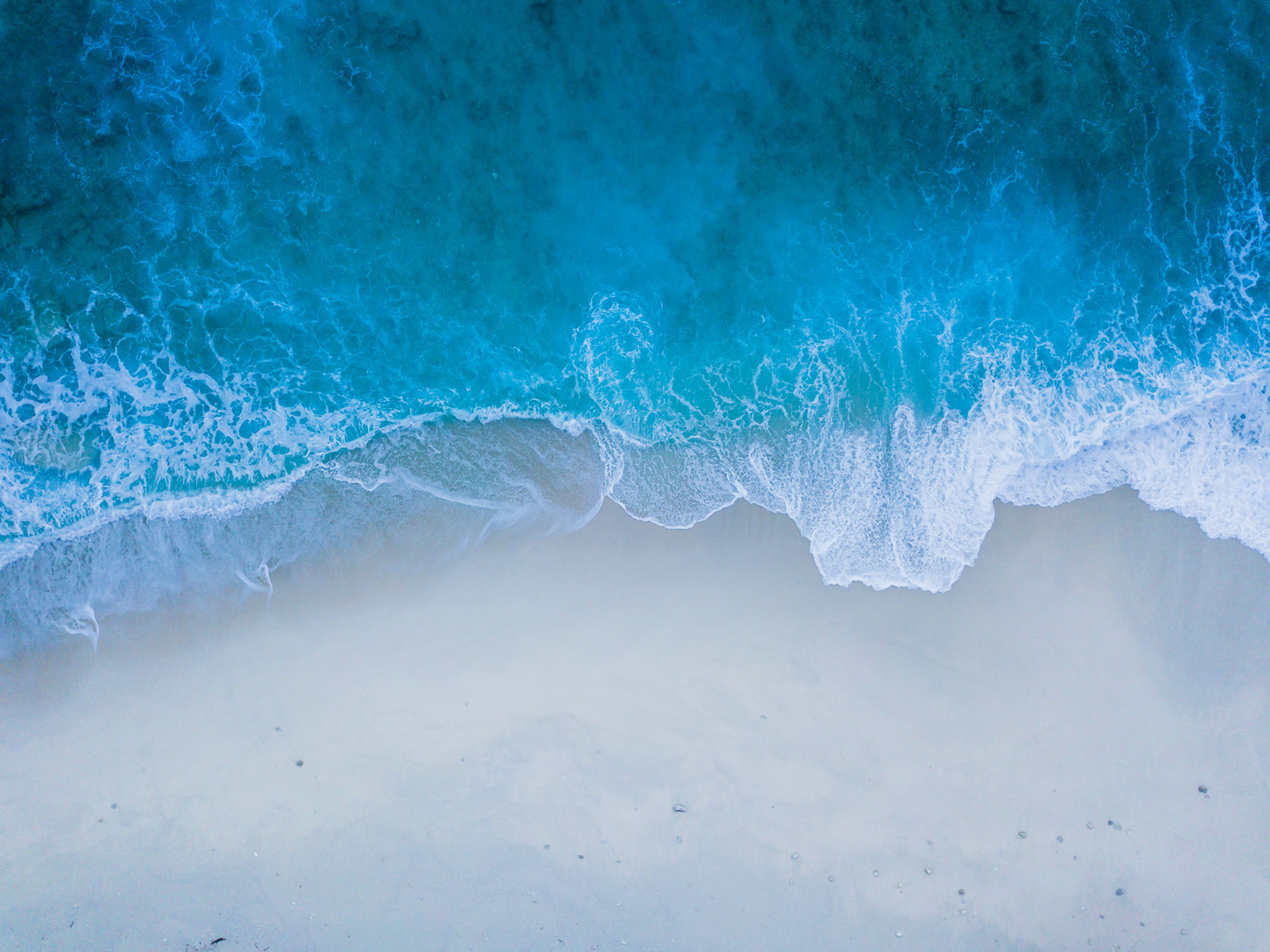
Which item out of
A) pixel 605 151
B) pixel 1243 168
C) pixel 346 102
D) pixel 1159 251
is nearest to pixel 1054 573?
pixel 1159 251

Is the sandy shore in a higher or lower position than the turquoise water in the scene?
lower

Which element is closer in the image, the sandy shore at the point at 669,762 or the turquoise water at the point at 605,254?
the sandy shore at the point at 669,762

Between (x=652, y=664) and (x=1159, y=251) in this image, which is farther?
(x=1159, y=251)

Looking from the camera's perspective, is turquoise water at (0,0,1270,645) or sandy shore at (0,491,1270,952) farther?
turquoise water at (0,0,1270,645)

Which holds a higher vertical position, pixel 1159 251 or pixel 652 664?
pixel 1159 251

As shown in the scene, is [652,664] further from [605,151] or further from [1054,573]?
[605,151]

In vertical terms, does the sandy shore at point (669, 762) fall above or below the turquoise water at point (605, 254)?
below
